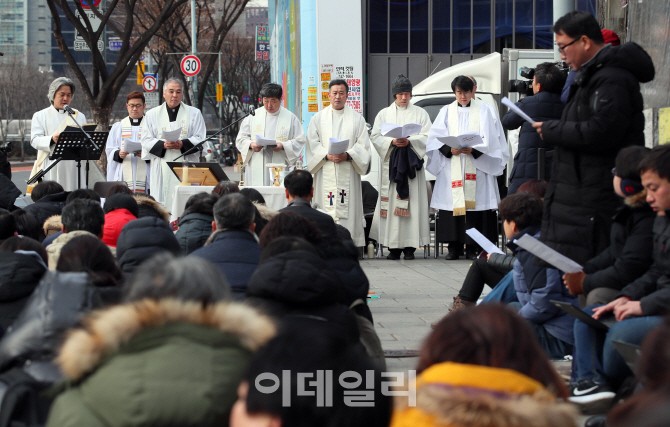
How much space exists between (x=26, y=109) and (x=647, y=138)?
56.5m

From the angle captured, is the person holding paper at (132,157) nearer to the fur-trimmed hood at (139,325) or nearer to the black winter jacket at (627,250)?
the black winter jacket at (627,250)

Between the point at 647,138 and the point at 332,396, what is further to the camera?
the point at 647,138

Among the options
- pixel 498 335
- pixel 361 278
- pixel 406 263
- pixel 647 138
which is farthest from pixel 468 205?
pixel 498 335

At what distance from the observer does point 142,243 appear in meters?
4.65

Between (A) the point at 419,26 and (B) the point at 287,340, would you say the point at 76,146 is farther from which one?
(A) the point at 419,26

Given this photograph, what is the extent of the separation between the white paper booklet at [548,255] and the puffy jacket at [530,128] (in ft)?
11.4

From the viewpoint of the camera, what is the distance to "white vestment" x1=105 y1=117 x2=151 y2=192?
37.0ft

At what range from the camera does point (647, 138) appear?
270 inches

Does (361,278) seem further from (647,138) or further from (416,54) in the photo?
(416,54)

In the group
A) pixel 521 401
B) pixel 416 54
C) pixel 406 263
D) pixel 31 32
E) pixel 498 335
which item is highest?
pixel 31 32

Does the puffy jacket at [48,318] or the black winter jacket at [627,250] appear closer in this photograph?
the puffy jacket at [48,318]

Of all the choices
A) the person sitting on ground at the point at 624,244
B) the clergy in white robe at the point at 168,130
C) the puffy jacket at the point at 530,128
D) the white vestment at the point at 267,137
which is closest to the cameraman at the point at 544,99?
the puffy jacket at the point at 530,128

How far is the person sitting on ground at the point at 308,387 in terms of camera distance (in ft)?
5.85

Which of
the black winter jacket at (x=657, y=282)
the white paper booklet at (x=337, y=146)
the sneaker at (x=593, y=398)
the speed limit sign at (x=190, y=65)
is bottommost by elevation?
the sneaker at (x=593, y=398)
